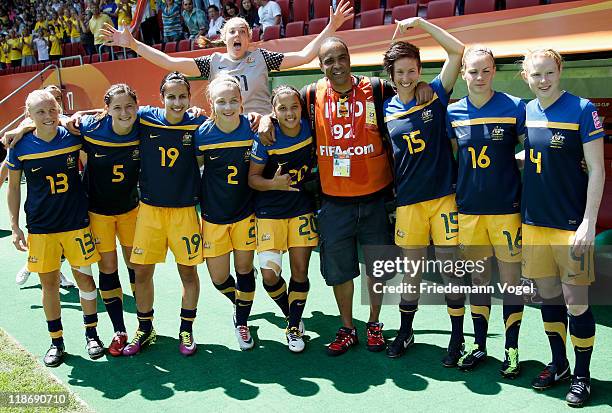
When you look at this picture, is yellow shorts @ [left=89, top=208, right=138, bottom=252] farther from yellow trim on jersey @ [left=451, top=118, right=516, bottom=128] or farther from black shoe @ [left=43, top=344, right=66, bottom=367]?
yellow trim on jersey @ [left=451, top=118, right=516, bottom=128]

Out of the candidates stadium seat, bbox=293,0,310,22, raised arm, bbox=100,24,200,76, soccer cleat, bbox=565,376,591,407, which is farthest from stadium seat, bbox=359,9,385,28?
soccer cleat, bbox=565,376,591,407

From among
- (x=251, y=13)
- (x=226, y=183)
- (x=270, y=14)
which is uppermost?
(x=251, y=13)

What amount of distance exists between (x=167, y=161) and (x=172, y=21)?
30.9 ft

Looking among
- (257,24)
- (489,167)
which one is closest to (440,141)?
(489,167)

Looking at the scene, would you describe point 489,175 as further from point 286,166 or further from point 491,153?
point 286,166

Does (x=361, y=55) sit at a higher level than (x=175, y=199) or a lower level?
higher

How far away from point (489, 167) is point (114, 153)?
2259mm

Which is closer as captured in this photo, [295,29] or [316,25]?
[316,25]

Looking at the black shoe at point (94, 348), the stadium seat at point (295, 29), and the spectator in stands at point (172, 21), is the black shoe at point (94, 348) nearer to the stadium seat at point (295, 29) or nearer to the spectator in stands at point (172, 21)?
the stadium seat at point (295, 29)

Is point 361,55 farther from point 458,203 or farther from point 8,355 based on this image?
point 8,355

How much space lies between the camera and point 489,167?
3465 mm

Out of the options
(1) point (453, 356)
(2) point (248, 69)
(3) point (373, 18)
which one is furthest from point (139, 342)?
(3) point (373, 18)

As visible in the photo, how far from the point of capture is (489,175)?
11.4 ft

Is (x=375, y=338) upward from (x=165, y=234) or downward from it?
downward
